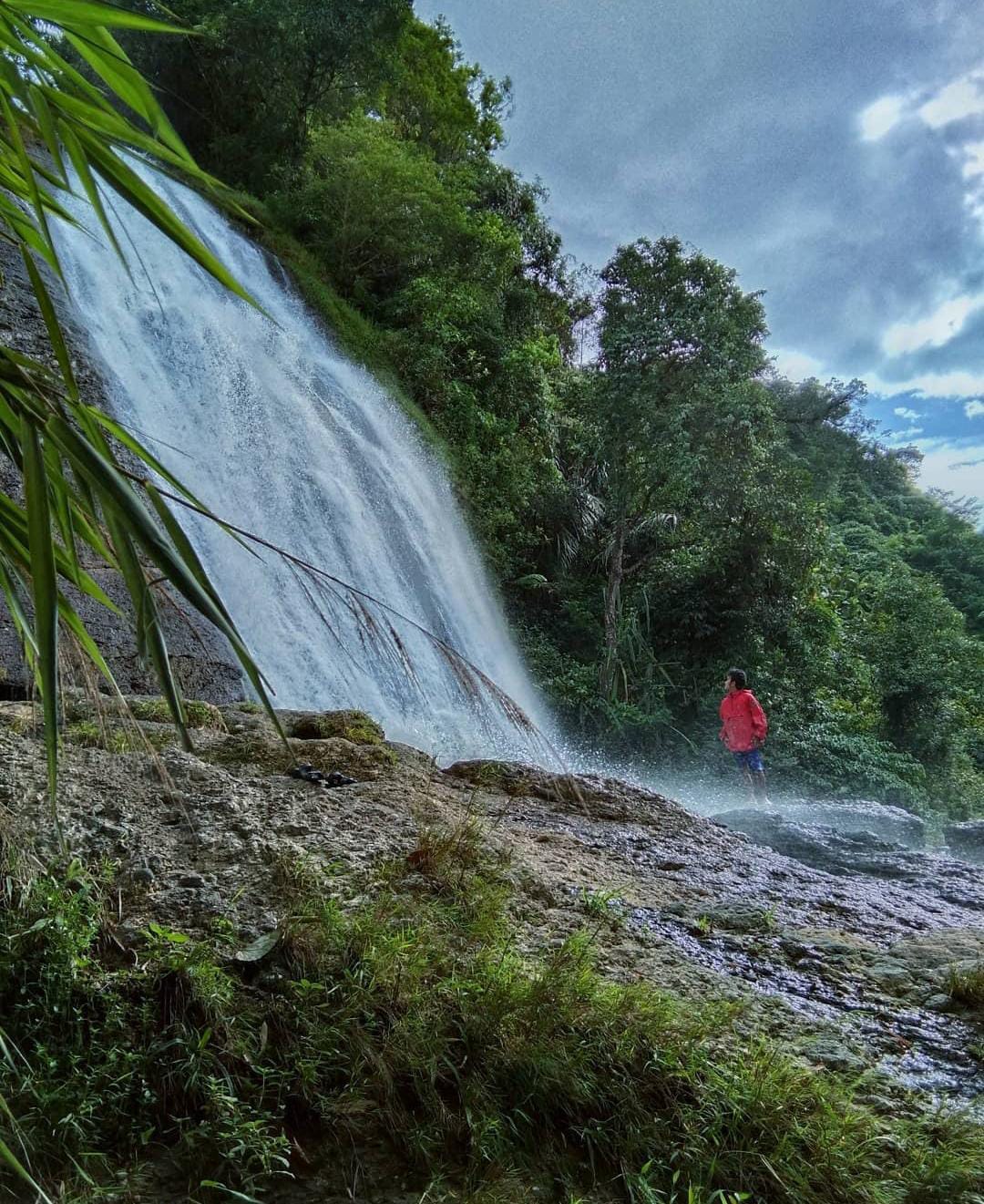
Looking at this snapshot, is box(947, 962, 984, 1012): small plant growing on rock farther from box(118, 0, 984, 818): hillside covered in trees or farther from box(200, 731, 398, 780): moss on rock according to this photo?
box(118, 0, 984, 818): hillside covered in trees

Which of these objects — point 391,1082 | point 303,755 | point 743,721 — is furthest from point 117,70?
point 743,721

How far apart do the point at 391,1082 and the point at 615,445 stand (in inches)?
536

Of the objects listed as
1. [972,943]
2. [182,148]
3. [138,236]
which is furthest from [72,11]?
[138,236]

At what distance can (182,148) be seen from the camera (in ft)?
4.00

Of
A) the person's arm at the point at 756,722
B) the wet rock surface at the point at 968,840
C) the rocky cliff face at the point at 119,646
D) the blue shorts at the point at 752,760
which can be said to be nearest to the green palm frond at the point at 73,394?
the rocky cliff face at the point at 119,646

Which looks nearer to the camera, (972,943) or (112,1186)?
(112,1186)

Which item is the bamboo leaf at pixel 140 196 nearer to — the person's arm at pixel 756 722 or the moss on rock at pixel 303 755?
the moss on rock at pixel 303 755

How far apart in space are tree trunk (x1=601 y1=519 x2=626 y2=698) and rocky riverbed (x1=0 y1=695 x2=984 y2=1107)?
9461 mm

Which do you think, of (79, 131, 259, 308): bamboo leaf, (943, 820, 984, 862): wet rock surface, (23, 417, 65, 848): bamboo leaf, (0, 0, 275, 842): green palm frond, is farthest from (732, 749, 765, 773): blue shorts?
(23, 417, 65, 848): bamboo leaf

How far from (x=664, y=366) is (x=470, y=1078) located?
13.4 meters

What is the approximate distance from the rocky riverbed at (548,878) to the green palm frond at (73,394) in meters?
0.43

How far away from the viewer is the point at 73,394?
3.72 feet

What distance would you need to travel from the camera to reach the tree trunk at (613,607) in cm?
1422

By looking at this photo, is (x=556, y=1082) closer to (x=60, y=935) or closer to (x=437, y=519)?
(x=60, y=935)
